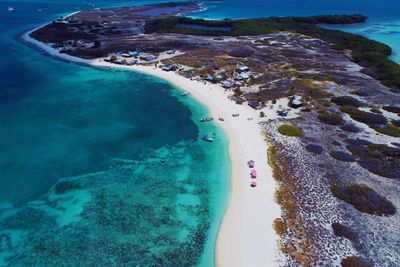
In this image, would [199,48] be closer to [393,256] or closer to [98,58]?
[98,58]

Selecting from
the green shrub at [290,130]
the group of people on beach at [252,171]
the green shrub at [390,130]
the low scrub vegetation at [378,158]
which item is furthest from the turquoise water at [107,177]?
the green shrub at [390,130]

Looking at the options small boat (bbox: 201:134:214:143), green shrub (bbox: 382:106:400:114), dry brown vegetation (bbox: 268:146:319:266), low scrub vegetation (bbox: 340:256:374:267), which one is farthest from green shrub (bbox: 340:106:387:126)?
low scrub vegetation (bbox: 340:256:374:267)

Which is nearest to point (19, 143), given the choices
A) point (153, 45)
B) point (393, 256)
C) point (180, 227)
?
point (180, 227)

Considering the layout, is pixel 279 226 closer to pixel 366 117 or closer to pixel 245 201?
pixel 245 201

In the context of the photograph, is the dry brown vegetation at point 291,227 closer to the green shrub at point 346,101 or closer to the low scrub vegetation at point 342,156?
the low scrub vegetation at point 342,156

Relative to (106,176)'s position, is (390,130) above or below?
below

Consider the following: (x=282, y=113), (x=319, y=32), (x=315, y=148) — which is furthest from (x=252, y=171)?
(x=319, y=32)
